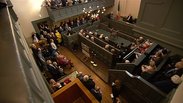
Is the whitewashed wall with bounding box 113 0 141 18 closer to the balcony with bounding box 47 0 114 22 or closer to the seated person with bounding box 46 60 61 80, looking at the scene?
the balcony with bounding box 47 0 114 22

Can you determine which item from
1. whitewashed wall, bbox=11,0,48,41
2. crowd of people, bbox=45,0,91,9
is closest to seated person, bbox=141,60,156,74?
crowd of people, bbox=45,0,91,9

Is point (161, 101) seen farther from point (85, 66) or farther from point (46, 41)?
point (46, 41)

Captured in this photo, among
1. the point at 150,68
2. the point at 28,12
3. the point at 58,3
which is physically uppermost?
the point at 58,3

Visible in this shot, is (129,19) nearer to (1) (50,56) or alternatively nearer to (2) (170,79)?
(1) (50,56)

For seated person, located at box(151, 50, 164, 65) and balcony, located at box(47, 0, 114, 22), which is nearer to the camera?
seated person, located at box(151, 50, 164, 65)

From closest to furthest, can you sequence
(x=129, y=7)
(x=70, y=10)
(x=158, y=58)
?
(x=158, y=58), (x=70, y=10), (x=129, y=7)

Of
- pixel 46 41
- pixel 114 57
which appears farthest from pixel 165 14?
pixel 46 41

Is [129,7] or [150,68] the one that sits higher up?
[129,7]

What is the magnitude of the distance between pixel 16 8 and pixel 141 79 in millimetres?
9624

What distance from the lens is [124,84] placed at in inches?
234

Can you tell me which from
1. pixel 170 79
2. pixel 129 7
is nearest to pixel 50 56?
pixel 170 79

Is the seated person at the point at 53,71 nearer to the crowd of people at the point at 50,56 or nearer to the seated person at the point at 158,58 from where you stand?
the crowd of people at the point at 50,56

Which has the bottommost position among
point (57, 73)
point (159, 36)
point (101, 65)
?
point (101, 65)

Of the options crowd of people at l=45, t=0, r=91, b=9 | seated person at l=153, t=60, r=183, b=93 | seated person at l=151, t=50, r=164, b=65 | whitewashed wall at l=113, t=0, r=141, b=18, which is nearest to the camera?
seated person at l=153, t=60, r=183, b=93
